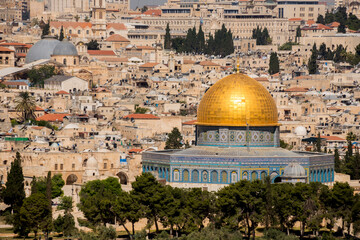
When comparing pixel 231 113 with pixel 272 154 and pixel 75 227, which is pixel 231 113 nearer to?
pixel 272 154

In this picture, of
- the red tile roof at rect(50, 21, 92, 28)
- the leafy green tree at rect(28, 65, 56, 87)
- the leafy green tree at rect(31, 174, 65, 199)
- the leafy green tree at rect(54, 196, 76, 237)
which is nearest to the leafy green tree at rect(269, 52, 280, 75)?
the leafy green tree at rect(28, 65, 56, 87)

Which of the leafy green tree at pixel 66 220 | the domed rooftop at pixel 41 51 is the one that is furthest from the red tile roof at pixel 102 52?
the leafy green tree at pixel 66 220

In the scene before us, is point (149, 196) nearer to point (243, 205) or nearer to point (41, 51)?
point (243, 205)

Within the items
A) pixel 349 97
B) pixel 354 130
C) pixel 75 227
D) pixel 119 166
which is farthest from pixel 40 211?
pixel 349 97

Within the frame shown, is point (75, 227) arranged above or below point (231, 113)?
below

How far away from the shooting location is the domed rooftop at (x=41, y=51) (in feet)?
450

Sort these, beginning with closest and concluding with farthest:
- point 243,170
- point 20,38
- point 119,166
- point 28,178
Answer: point 243,170 < point 28,178 < point 119,166 < point 20,38

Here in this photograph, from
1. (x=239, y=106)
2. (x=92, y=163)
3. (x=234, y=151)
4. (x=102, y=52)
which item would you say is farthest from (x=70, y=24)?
(x=234, y=151)

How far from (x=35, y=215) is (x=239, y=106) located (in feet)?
43.3

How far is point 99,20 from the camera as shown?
16588 cm

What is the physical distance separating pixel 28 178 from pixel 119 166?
7331mm

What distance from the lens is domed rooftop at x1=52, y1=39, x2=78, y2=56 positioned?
135m

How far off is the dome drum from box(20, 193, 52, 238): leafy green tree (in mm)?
11022

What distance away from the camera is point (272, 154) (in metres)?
70.1
